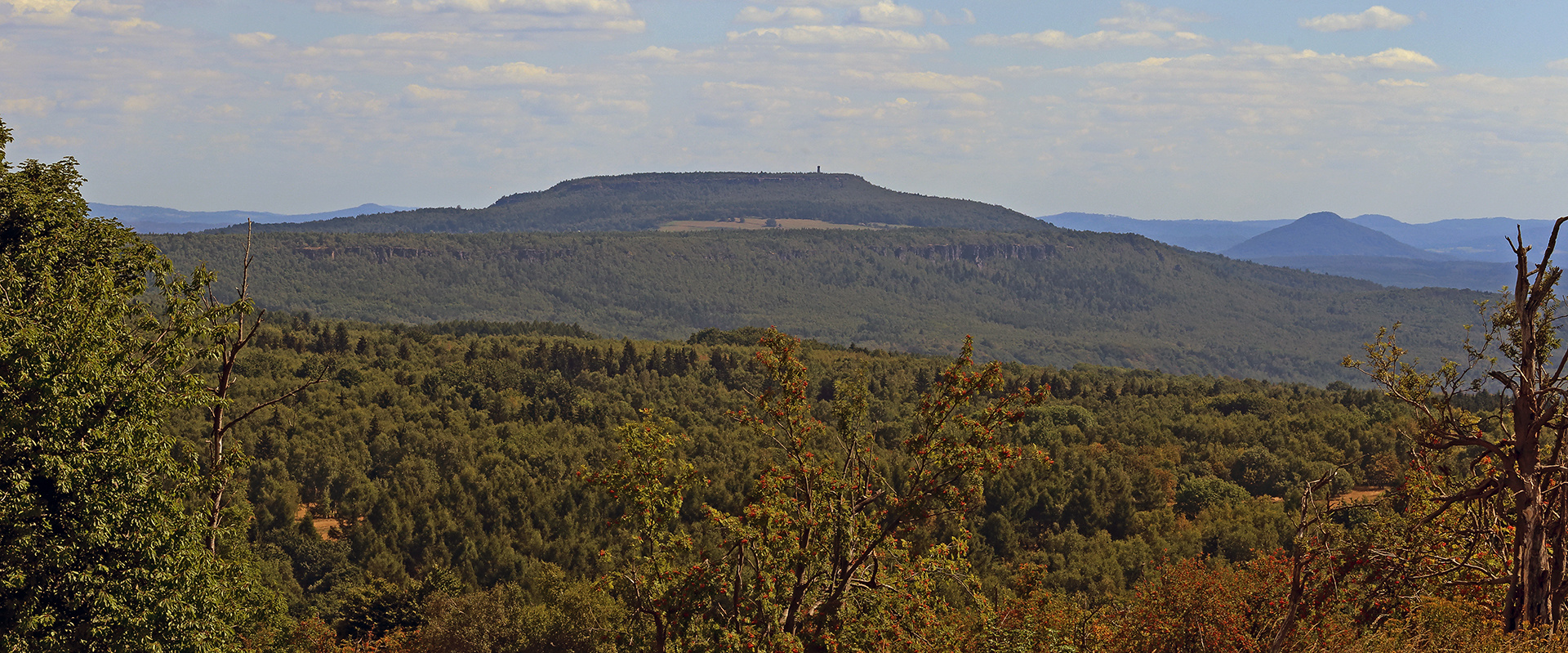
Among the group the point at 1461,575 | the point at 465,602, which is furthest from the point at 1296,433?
the point at 1461,575

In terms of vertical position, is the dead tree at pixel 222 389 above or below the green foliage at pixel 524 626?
above

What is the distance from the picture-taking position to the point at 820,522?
61.4 feet

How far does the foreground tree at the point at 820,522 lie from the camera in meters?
18.3

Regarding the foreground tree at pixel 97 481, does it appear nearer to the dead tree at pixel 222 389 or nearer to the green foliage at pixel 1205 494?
the dead tree at pixel 222 389

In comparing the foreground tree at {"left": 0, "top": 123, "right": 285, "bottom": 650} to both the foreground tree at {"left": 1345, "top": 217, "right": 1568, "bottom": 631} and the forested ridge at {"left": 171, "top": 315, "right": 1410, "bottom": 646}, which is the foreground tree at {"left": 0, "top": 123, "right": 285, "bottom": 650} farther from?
the forested ridge at {"left": 171, "top": 315, "right": 1410, "bottom": 646}

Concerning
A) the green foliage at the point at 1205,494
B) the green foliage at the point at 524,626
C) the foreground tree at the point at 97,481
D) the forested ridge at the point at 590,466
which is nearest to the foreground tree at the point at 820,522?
the foreground tree at the point at 97,481

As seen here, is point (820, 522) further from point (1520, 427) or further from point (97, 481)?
point (97, 481)

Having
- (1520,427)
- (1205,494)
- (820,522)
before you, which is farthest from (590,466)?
(1520,427)

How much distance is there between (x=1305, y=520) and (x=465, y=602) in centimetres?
5044

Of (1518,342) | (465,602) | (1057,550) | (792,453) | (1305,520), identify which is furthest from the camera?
(1057,550)

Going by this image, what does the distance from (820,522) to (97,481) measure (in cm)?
1295

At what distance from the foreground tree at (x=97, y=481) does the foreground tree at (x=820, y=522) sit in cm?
820

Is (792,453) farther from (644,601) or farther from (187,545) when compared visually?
(187,545)

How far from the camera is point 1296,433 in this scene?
106000 millimetres
